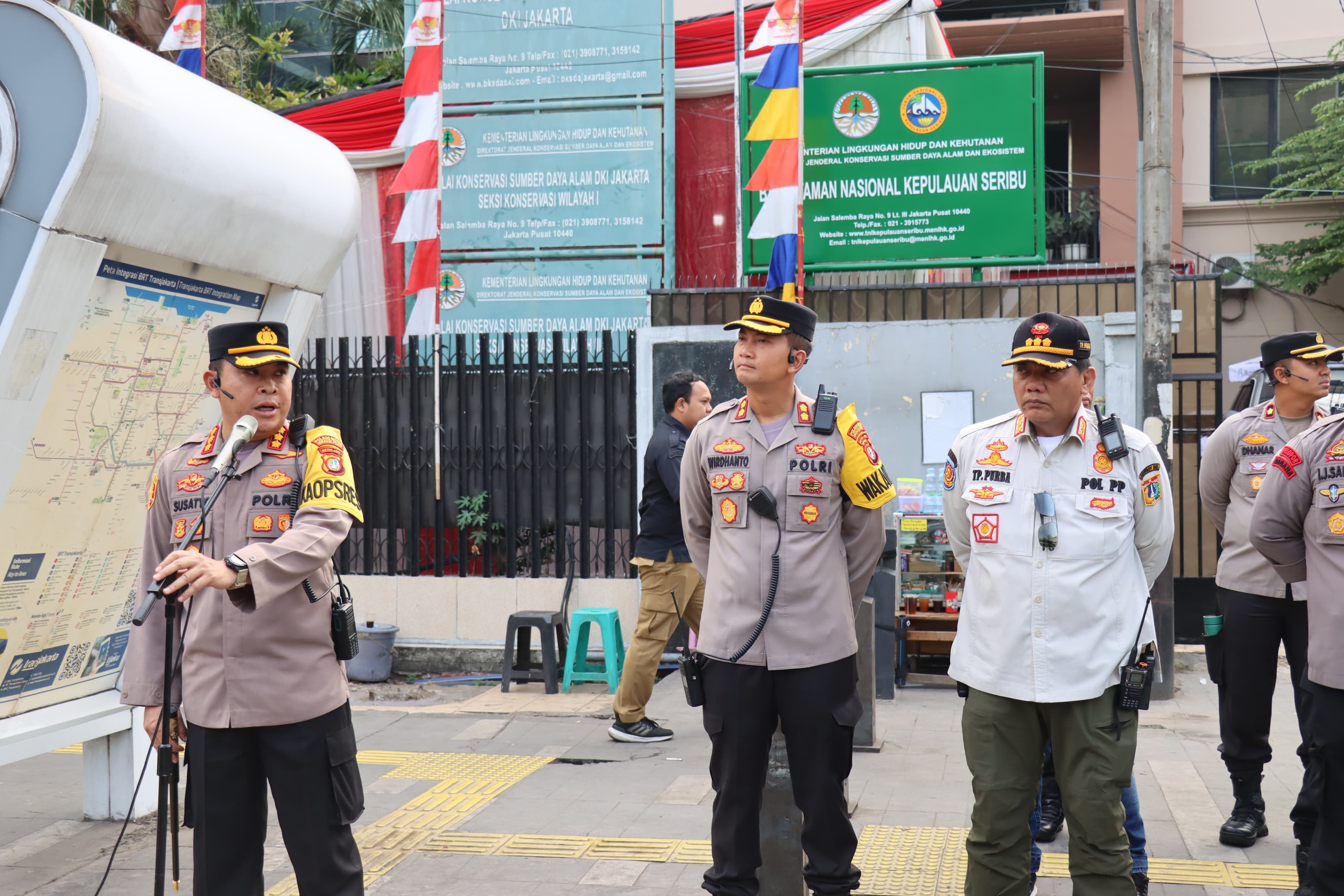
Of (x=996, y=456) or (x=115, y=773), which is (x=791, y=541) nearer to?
(x=996, y=456)

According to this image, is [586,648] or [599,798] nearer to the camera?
[599,798]

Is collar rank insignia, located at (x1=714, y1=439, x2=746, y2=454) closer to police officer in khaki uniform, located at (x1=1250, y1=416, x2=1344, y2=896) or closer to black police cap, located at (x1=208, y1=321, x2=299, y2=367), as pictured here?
black police cap, located at (x1=208, y1=321, x2=299, y2=367)

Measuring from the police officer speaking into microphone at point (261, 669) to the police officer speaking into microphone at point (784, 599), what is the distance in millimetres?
1214

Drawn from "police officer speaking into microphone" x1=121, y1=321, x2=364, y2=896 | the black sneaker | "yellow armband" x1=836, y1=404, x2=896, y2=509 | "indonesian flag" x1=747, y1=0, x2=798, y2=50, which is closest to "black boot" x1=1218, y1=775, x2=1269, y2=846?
"yellow armband" x1=836, y1=404, x2=896, y2=509

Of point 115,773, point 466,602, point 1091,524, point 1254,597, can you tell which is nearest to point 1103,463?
point 1091,524

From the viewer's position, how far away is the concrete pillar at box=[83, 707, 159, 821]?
5449mm

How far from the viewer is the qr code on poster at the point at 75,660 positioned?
493 cm

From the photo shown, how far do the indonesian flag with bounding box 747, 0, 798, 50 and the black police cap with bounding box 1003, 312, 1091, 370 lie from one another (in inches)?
227

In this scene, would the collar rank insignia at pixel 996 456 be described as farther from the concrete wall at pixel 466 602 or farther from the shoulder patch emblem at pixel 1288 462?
the concrete wall at pixel 466 602

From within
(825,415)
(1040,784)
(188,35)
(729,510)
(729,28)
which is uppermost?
(729,28)

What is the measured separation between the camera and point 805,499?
388cm

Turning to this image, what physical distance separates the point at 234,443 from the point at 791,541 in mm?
1775

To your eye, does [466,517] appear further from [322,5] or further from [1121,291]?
[322,5]

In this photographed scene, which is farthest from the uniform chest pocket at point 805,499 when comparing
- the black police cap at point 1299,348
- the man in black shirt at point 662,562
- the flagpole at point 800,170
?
the flagpole at point 800,170
